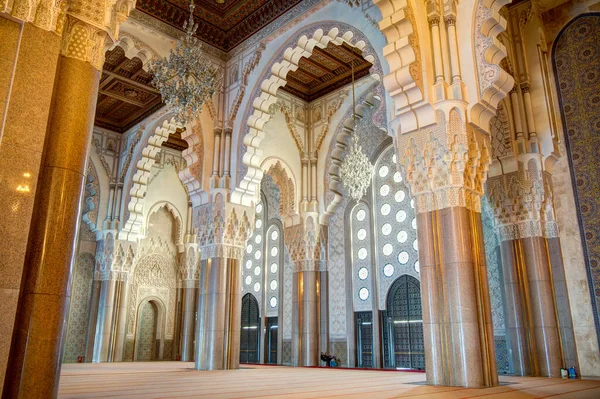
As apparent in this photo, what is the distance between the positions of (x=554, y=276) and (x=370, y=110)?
19.0 feet

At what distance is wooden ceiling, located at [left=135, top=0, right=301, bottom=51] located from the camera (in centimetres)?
878

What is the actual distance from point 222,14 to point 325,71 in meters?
2.74

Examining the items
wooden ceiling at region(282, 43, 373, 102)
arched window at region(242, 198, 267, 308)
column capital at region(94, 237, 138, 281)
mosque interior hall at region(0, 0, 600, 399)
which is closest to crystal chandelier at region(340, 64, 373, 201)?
mosque interior hall at region(0, 0, 600, 399)

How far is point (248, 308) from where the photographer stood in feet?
46.3

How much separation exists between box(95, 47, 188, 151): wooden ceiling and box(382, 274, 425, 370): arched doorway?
7.21 meters

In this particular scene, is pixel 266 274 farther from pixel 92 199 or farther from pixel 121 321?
pixel 92 199

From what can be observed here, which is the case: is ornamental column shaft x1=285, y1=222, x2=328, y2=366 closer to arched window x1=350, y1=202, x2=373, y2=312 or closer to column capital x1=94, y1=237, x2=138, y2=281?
arched window x1=350, y1=202, x2=373, y2=312

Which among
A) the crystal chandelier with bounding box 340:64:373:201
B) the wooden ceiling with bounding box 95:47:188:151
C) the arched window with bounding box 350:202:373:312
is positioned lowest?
the arched window with bounding box 350:202:373:312

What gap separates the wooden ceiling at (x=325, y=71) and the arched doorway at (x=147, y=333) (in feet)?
25.3

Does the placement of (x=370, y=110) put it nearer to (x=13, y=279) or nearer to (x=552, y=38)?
(x=552, y=38)

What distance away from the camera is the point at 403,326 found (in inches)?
406

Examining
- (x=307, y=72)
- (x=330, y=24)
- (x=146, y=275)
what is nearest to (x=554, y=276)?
(x=330, y=24)

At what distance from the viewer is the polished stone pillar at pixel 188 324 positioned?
13.4 meters

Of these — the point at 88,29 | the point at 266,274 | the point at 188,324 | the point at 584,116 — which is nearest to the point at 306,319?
the point at 266,274
